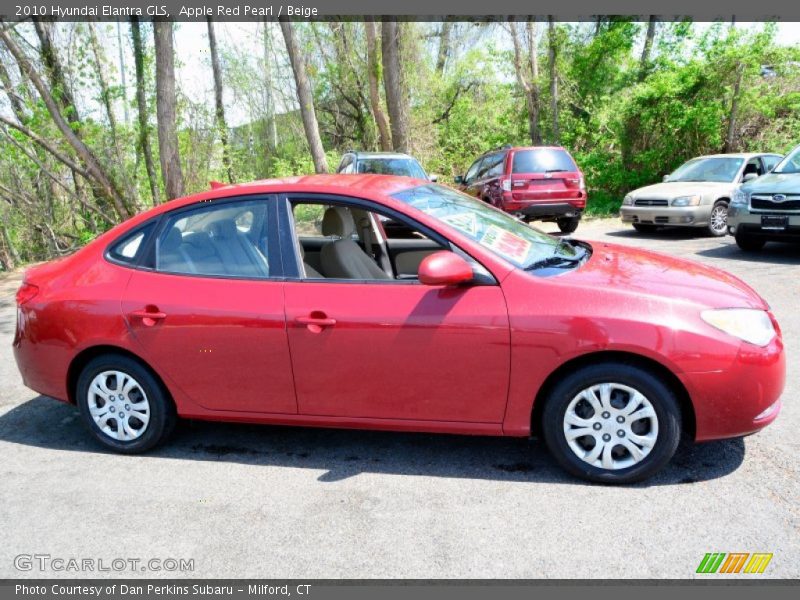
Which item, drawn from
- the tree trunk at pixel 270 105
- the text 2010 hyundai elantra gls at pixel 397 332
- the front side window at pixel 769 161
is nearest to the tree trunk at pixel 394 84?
the front side window at pixel 769 161

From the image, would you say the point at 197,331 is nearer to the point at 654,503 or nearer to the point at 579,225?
the point at 654,503

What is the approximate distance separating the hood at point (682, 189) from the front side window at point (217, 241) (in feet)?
31.7

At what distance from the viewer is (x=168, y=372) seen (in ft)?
12.7

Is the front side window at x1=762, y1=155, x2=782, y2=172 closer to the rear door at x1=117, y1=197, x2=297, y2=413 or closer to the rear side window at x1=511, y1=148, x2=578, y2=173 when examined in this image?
the rear side window at x1=511, y1=148, x2=578, y2=173

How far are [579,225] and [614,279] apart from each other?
11.9 metres

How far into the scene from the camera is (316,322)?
354 cm

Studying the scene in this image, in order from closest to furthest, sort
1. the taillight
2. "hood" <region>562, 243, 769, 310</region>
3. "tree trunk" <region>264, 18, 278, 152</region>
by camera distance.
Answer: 1. "hood" <region>562, 243, 769, 310</region>
2. the taillight
3. "tree trunk" <region>264, 18, 278, 152</region>

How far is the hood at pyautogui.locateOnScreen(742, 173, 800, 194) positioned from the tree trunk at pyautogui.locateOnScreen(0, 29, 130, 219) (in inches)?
457

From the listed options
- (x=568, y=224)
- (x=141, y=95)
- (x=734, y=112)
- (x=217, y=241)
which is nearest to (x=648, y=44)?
(x=734, y=112)

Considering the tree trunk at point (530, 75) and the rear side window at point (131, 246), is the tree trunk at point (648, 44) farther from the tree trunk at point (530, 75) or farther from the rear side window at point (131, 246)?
the rear side window at point (131, 246)

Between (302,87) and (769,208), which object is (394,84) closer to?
(302,87)

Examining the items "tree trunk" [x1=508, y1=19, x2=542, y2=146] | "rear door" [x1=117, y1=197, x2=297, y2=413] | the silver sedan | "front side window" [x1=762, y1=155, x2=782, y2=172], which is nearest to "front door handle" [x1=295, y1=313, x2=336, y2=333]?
"rear door" [x1=117, y1=197, x2=297, y2=413]

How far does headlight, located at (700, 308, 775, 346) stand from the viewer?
3.26 meters

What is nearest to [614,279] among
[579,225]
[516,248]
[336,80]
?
[516,248]
